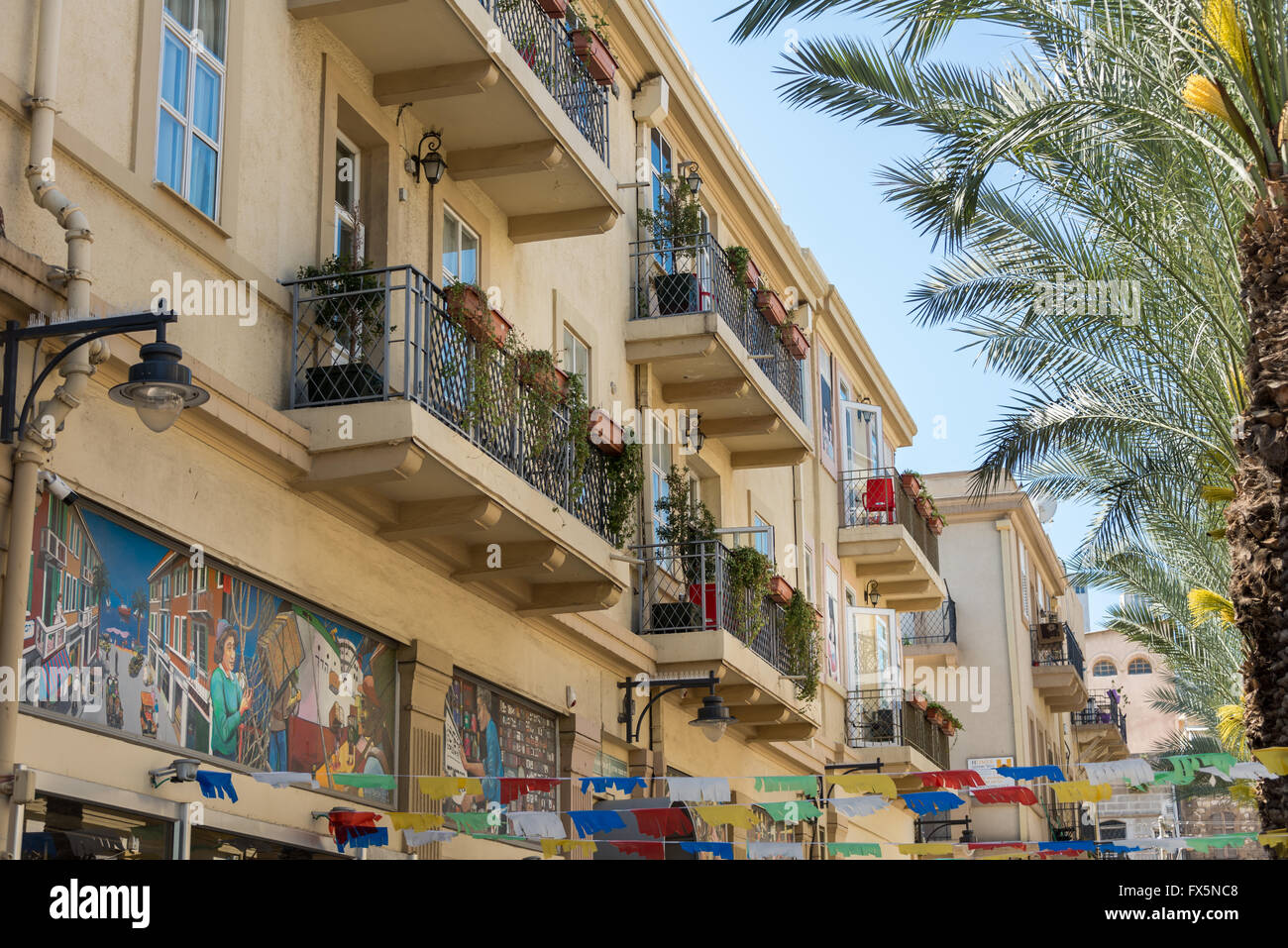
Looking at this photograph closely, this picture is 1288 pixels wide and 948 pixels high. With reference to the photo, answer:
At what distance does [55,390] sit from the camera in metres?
Result: 8.86

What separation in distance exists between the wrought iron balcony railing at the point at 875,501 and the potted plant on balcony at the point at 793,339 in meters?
5.20

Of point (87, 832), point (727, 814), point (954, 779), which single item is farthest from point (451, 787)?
point (954, 779)

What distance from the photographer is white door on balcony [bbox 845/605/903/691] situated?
26922 millimetres

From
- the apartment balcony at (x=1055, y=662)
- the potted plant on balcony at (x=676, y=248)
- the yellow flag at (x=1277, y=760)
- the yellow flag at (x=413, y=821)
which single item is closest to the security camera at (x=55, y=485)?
the yellow flag at (x=413, y=821)

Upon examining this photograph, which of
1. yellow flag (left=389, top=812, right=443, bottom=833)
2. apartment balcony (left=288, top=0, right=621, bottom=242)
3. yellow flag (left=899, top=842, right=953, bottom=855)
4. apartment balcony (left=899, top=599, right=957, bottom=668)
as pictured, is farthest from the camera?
apartment balcony (left=899, top=599, right=957, bottom=668)

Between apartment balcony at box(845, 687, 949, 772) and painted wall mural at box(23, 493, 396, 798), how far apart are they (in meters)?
14.9

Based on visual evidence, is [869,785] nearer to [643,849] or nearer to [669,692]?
[643,849]

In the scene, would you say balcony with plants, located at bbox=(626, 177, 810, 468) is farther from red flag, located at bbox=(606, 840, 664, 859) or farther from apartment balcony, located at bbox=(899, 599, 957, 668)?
apartment balcony, located at bbox=(899, 599, 957, 668)

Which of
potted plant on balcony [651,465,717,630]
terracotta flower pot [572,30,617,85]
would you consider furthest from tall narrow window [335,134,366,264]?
potted plant on balcony [651,465,717,630]

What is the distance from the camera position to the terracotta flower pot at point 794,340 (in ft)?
71.1

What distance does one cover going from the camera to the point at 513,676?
14625mm

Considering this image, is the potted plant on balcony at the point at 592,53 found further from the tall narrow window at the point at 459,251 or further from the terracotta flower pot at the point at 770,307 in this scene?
the terracotta flower pot at the point at 770,307

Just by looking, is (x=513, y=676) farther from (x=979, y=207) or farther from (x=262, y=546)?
(x=979, y=207)

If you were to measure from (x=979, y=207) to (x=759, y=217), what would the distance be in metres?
6.77
